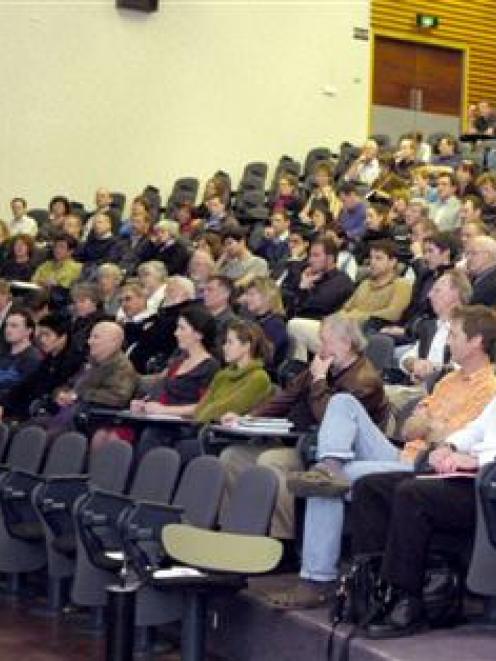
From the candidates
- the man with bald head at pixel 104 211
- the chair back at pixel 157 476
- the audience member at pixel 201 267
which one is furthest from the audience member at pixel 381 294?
the man with bald head at pixel 104 211

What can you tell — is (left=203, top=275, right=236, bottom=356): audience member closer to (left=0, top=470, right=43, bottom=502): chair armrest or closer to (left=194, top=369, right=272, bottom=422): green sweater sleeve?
(left=194, top=369, right=272, bottom=422): green sweater sleeve

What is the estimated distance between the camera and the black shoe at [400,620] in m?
3.72

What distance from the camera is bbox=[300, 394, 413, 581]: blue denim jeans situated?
4.09m

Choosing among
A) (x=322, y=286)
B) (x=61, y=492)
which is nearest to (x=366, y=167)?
(x=322, y=286)

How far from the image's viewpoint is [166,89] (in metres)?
12.9

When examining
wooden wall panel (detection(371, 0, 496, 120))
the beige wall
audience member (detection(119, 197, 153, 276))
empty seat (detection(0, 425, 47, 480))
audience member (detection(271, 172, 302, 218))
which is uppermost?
wooden wall panel (detection(371, 0, 496, 120))

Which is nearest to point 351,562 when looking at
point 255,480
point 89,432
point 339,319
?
point 255,480

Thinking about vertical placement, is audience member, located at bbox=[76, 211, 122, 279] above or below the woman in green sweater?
above

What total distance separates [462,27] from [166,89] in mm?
4670

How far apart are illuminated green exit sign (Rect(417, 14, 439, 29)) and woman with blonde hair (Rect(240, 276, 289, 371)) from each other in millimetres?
9897

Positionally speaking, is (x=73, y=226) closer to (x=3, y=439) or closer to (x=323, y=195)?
(x=323, y=195)

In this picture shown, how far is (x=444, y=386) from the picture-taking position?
4293mm

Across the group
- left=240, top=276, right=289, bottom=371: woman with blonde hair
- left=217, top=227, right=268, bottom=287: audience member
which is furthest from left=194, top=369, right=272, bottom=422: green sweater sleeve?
left=217, top=227, right=268, bottom=287: audience member

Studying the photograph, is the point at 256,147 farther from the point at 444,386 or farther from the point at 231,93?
the point at 444,386
